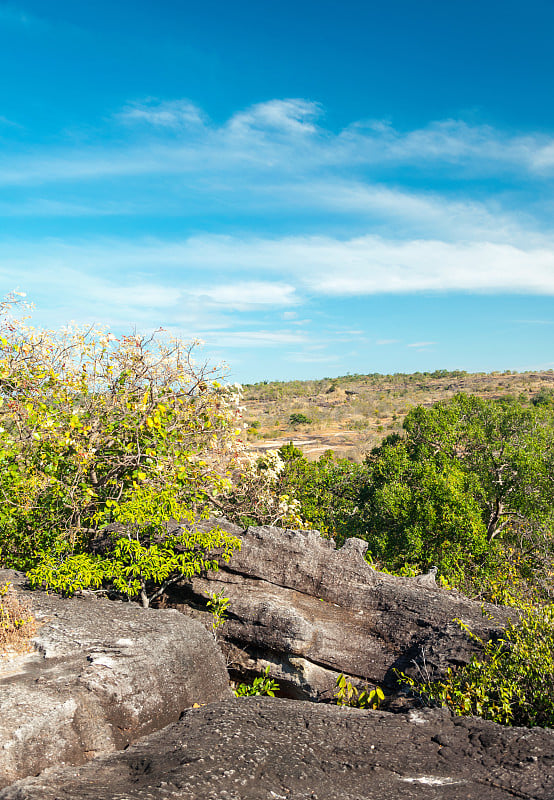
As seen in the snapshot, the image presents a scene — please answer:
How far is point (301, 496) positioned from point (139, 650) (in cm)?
824

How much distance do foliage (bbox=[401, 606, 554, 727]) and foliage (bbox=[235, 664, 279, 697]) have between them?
204cm

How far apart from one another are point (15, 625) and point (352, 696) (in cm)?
447

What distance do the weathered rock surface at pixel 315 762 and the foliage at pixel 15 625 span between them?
180 centimetres

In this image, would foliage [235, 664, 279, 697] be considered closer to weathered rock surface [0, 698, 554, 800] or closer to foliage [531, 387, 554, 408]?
weathered rock surface [0, 698, 554, 800]

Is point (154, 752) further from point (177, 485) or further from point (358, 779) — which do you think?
point (177, 485)

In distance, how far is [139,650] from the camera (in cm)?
622

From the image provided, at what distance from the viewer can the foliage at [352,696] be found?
23.2 ft

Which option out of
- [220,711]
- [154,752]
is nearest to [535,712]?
[220,711]

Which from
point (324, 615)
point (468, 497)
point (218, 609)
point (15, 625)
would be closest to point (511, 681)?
point (324, 615)

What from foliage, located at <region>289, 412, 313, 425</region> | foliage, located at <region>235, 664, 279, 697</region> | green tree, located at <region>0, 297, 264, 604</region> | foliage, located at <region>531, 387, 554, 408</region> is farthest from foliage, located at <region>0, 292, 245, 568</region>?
foliage, located at <region>289, 412, 313, 425</region>

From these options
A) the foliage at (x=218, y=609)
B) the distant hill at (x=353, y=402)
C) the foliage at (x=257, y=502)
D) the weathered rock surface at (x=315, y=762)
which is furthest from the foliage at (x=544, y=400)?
the weathered rock surface at (x=315, y=762)

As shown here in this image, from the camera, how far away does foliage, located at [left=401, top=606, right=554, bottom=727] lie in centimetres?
569

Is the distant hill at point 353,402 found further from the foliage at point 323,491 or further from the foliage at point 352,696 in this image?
the foliage at point 352,696

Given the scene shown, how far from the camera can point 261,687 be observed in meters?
7.62
